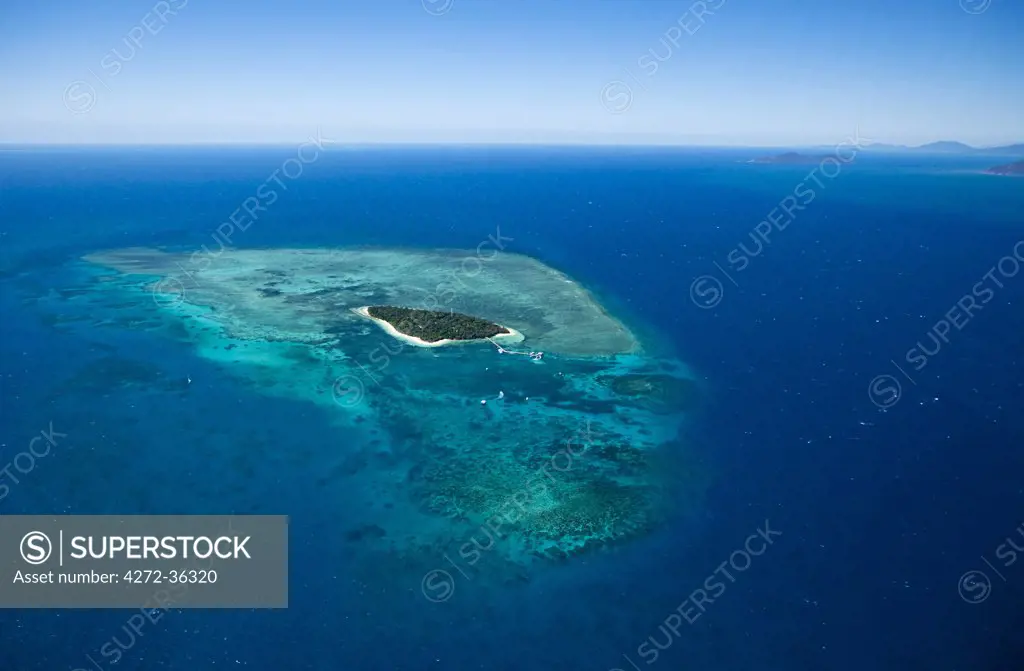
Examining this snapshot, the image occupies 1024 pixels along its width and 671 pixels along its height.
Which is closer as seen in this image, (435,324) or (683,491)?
(683,491)

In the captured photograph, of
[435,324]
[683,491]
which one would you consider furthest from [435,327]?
[683,491]

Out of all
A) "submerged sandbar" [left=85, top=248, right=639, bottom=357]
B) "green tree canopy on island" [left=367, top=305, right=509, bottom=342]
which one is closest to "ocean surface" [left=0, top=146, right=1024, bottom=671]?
"submerged sandbar" [left=85, top=248, right=639, bottom=357]

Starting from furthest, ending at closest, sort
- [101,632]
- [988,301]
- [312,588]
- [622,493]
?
1. [988,301]
2. [622,493]
3. [312,588]
4. [101,632]

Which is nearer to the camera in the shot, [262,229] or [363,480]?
[363,480]

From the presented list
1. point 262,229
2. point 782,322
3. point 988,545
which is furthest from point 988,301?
point 262,229

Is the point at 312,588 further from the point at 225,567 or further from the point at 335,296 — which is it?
the point at 335,296

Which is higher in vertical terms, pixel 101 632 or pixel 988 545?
pixel 988 545

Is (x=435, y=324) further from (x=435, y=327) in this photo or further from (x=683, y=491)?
(x=683, y=491)

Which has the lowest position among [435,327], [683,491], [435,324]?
[683,491]

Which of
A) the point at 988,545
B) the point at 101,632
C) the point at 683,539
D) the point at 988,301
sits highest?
the point at 988,301
